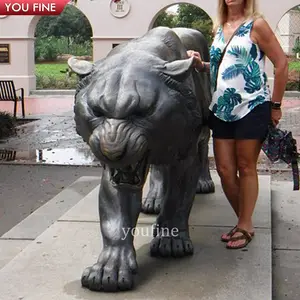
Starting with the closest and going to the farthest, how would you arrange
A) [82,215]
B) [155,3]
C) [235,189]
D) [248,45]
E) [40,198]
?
1. [248,45]
2. [235,189]
3. [82,215]
4. [40,198]
5. [155,3]

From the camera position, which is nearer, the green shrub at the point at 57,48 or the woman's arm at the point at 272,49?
the woman's arm at the point at 272,49

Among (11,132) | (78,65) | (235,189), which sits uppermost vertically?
(78,65)

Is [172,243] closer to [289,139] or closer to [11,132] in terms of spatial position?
[289,139]

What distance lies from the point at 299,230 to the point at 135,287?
7.49 feet

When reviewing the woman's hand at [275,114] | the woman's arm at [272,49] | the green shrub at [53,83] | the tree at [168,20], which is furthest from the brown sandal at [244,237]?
the tree at [168,20]

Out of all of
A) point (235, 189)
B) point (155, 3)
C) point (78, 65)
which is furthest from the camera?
point (155, 3)

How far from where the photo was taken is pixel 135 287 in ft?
12.0

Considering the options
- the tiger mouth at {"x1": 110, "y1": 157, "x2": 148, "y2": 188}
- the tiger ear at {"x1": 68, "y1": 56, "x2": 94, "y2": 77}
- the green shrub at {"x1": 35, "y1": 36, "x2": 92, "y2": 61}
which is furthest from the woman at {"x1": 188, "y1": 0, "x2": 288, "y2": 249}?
the green shrub at {"x1": 35, "y1": 36, "x2": 92, "y2": 61}

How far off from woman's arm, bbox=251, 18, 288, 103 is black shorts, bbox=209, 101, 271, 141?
0.46ft

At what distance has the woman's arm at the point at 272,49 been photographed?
414cm

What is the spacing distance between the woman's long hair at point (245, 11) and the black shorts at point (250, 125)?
59 centimetres

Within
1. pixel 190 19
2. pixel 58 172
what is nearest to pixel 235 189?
pixel 58 172

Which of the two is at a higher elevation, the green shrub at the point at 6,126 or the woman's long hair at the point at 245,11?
the woman's long hair at the point at 245,11

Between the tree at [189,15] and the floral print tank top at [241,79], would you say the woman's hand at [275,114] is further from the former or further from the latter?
the tree at [189,15]
